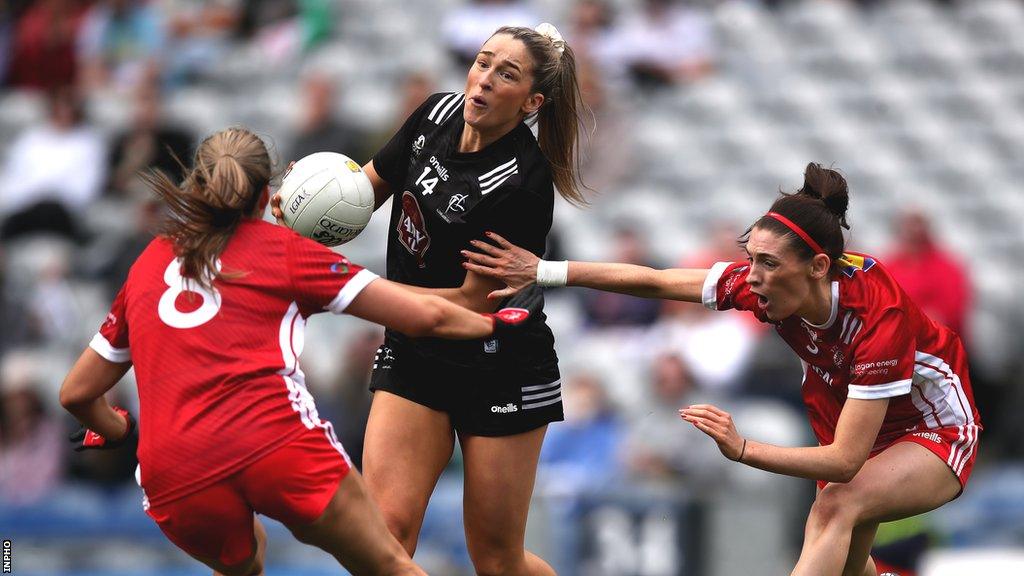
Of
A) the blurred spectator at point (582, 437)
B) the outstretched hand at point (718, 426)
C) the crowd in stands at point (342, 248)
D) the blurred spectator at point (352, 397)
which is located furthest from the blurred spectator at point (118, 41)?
the outstretched hand at point (718, 426)

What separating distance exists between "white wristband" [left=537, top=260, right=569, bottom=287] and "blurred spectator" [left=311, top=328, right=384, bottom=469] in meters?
3.71

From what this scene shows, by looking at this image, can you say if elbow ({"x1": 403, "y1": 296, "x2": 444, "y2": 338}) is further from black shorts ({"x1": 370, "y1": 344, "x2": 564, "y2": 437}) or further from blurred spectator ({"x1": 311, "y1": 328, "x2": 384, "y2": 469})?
blurred spectator ({"x1": 311, "y1": 328, "x2": 384, "y2": 469})

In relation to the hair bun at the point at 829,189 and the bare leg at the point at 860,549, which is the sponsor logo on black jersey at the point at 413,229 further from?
the bare leg at the point at 860,549

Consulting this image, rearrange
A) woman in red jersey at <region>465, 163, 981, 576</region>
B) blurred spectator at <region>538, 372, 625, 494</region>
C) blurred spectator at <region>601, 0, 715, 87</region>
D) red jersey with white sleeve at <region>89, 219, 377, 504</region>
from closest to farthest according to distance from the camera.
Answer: red jersey with white sleeve at <region>89, 219, 377, 504</region>
woman in red jersey at <region>465, 163, 981, 576</region>
blurred spectator at <region>538, 372, 625, 494</region>
blurred spectator at <region>601, 0, 715, 87</region>

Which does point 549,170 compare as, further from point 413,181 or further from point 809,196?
point 809,196

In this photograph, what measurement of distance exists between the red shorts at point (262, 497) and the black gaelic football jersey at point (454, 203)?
0.98 meters

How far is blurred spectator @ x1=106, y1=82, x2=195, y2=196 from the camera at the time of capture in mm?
11016

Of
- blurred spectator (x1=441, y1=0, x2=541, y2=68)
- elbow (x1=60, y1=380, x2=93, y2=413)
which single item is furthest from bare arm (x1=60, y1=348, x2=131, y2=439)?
blurred spectator (x1=441, y1=0, x2=541, y2=68)

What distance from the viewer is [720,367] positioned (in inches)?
376

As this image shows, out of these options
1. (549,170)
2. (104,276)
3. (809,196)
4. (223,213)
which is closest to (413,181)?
(549,170)

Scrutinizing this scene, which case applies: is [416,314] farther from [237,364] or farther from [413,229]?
[413,229]

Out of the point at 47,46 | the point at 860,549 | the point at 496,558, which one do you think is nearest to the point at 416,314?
the point at 496,558

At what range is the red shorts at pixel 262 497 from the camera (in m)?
4.68

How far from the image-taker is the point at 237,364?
4.70 meters
